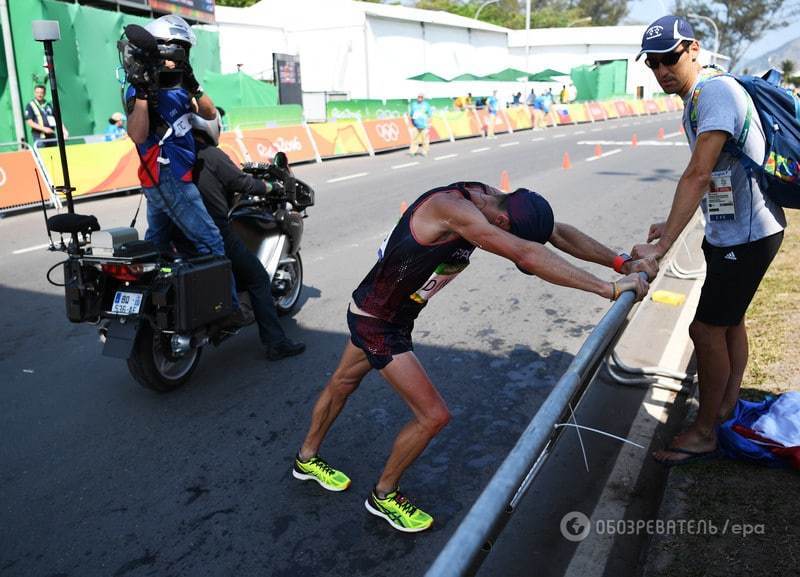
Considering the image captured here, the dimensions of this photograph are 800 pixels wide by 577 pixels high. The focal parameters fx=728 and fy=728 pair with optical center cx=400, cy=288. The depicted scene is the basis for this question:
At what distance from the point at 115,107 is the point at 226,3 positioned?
41746 millimetres

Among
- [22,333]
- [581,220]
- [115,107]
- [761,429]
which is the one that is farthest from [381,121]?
[761,429]

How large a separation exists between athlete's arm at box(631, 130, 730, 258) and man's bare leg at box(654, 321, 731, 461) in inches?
20.9

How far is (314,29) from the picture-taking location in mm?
45500

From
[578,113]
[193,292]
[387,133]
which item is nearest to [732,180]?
[193,292]

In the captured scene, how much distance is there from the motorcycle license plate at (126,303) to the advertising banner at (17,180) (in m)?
7.88

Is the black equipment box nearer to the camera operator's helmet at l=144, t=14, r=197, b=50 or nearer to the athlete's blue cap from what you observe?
the camera operator's helmet at l=144, t=14, r=197, b=50

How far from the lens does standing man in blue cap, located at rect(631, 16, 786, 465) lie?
3184 millimetres

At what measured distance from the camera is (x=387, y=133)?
21.5 metres

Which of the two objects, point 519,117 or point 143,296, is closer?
point 143,296

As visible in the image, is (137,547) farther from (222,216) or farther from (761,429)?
(761,429)

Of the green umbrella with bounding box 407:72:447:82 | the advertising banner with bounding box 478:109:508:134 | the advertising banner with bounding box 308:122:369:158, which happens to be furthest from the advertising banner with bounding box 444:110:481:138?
the green umbrella with bounding box 407:72:447:82

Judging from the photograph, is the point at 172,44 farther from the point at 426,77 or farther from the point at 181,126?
the point at 426,77

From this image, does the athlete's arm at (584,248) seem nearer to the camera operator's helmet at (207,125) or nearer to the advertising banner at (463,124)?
the camera operator's helmet at (207,125)

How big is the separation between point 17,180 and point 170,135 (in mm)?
8436
